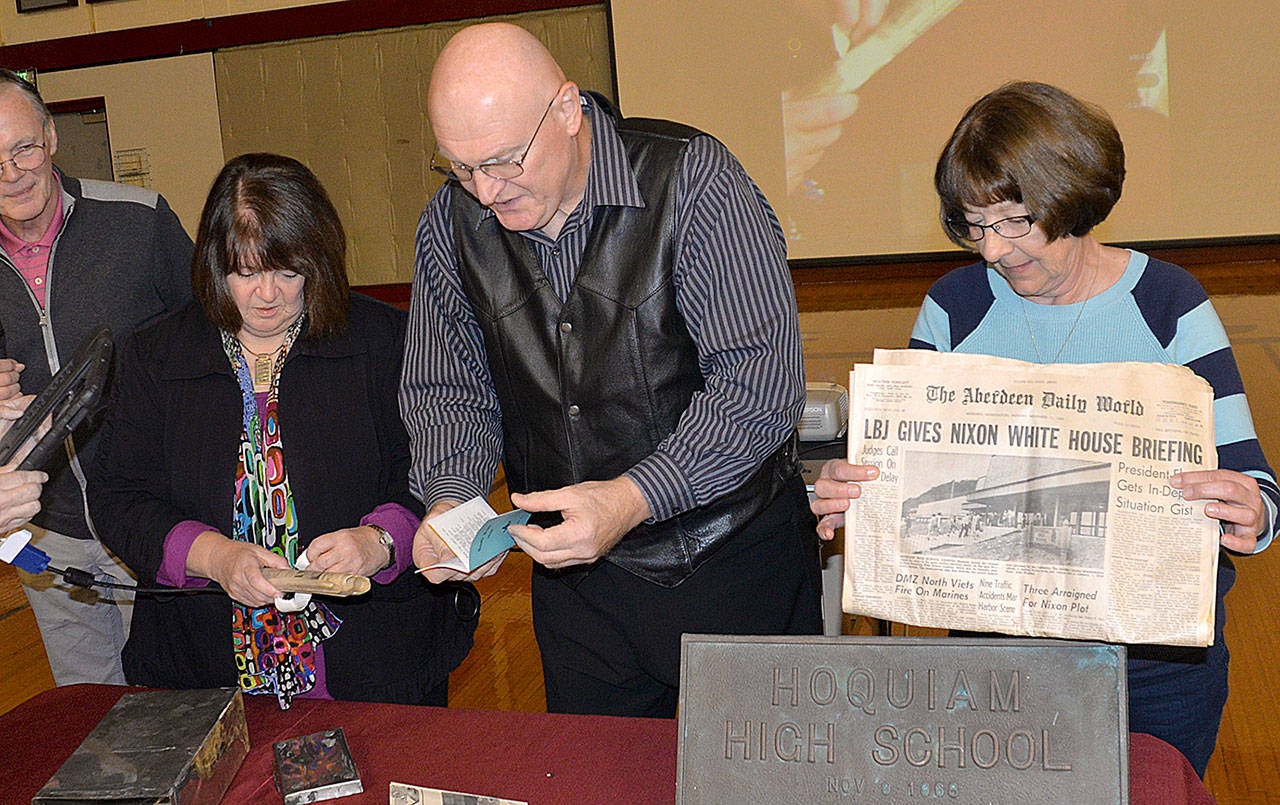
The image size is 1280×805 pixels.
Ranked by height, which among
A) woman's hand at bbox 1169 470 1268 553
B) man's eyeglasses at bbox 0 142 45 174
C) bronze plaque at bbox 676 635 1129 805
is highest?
man's eyeglasses at bbox 0 142 45 174

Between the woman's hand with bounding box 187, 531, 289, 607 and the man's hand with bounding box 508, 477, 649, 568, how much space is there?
0.46 metres

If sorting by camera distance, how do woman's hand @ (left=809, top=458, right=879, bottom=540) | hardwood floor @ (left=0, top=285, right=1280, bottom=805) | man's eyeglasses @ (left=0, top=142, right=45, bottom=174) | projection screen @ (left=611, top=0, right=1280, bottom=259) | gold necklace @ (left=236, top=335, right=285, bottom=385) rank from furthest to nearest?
1. projection screen @ (left=611, top=0, right=1280, bottom=259)
2. hardwood floor @ (left=0, top=285, right=1280, bottom=805)
3. man's eyeglasses @ (left=0, top=142, right=45, bottom=174)
4. gold necklace @ (left=236, top=335, right=285, bottom=385)
5. woman's hand @ (left=809, top=458, right=879, bottom=540)

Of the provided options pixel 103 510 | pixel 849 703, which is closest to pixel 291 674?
pixel 103 510

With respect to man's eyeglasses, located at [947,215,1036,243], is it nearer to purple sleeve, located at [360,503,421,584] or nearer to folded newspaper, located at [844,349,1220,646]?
folded newspaper, located at [844,349,1220,646]

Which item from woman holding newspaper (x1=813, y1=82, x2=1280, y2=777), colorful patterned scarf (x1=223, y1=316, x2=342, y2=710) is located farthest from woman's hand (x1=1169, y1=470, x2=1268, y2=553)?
colorful patterned scarf (x1=223, y1=316, x2=342, y2=710)

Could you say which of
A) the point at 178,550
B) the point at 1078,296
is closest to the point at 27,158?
the point at 178,550

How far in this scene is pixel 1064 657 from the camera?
115 centimetres

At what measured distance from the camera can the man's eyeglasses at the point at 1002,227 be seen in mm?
1484

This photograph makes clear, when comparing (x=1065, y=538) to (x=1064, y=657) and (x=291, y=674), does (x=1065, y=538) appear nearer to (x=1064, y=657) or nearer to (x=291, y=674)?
(x=1064, y=657)

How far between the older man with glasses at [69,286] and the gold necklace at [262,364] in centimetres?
66

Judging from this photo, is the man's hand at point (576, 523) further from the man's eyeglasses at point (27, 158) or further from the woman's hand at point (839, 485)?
the man's eyeglasses at point (27, 158)

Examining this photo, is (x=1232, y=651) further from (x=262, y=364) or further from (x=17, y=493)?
(x=17, y=493)

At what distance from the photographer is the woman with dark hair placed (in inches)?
72.3

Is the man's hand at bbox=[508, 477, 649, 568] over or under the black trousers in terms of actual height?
over
